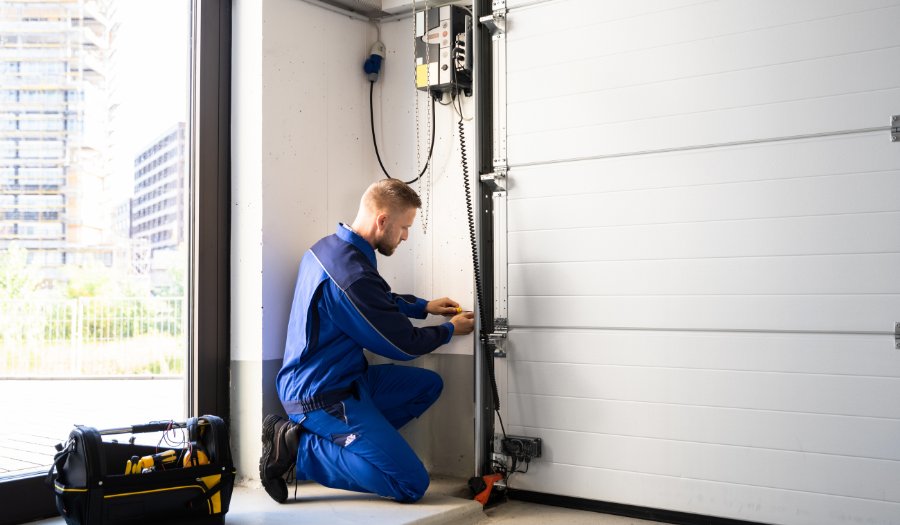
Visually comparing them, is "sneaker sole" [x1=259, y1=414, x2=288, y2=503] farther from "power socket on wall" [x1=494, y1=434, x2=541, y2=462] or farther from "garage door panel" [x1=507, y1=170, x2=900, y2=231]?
"garage door panel" [x1=507, y1=170, x2=900, y2=231]

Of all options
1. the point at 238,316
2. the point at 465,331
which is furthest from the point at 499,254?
the point at 238,316

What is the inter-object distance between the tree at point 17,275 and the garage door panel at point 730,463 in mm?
2180

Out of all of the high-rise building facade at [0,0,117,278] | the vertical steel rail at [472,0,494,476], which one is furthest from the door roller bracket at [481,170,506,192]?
the high-rise building facade at [0,0,117,278]

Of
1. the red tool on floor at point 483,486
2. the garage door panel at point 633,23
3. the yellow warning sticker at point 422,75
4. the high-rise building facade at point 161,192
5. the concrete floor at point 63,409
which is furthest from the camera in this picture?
the yellow warning sticker at point 422,75

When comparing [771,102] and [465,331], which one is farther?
[465,331]

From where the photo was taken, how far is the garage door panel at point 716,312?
2512mm

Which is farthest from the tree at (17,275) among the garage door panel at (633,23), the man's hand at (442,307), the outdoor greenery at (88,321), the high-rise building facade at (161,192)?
the garage door panel at (633,23)

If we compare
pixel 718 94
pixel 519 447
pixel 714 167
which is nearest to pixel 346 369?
pixel 519 447

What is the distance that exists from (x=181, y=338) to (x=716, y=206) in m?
A: 2.51

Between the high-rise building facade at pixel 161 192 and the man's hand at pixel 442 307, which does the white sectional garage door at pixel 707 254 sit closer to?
the man's hand at pixel 442 307

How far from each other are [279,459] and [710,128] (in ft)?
7.58

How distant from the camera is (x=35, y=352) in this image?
278 cm

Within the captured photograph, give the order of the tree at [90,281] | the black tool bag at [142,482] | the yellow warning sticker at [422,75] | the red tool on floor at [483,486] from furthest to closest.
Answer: the yellow warning sticker at [422,75] < the red tool on floor at [483,486] < the tree at [90,281] < the black tool bag at [142,482]

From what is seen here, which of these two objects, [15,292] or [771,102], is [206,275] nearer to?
[15,292]
